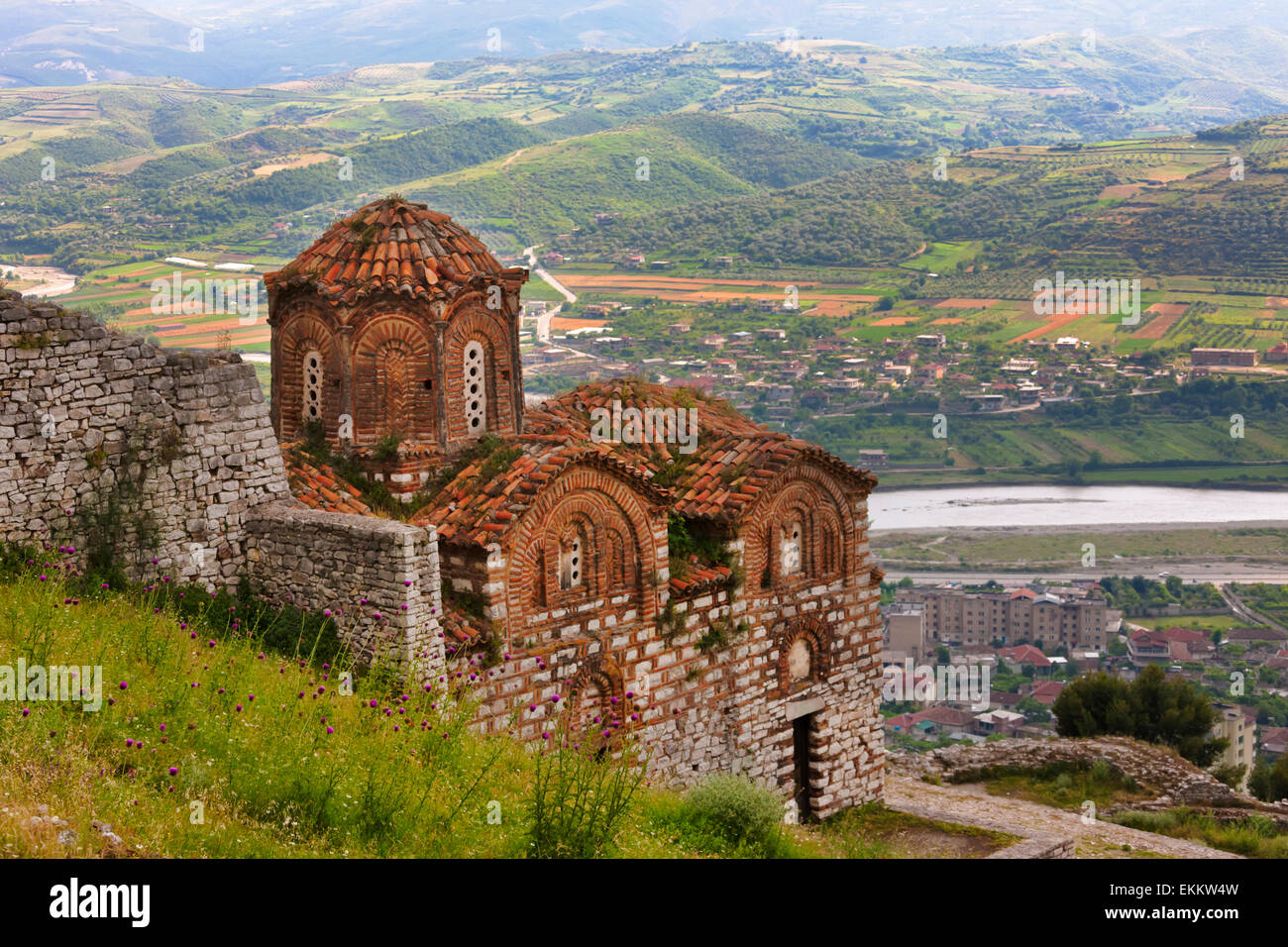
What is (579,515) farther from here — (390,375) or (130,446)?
(130,446)

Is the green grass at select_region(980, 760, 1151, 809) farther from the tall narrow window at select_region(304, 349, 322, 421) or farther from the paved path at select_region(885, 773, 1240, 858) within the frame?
the tall narrow window at select_region(304, 349, 322, 421)

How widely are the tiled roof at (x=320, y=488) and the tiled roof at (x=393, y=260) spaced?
1.81 m

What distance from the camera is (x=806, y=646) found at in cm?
1728

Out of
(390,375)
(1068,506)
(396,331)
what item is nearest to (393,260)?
(396,331)

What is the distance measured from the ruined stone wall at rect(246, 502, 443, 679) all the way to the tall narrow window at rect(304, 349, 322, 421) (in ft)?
8.37

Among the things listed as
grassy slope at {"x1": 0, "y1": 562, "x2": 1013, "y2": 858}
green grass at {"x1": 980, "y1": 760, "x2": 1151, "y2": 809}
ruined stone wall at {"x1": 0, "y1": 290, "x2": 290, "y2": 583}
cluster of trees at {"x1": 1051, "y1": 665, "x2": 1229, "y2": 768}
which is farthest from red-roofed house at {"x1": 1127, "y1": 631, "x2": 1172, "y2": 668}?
ruined stone wall at {"x1": 0, "y1": 290, "x2": 290, "y2": 583}

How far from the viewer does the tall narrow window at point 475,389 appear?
1549cm

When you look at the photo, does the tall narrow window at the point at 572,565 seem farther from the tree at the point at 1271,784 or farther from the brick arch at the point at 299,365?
the tree at the point at 1271,784

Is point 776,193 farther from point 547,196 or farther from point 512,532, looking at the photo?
point 512,532

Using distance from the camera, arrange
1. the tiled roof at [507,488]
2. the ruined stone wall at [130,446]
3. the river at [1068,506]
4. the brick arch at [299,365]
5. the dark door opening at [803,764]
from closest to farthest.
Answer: the ruined stone wall at [130,446] → the tiled roof at [507,488] → the brick arch at [299,365] → the dark door opening at [803,764] → the river at [1068,506]

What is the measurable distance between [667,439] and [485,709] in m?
5.01

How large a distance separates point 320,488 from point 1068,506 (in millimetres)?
70483

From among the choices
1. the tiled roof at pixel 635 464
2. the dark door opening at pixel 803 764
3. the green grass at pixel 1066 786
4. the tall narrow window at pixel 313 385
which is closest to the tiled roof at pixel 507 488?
the tiled roof at pixel 635 464
